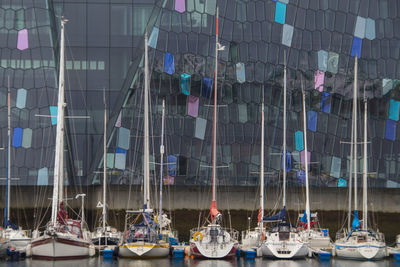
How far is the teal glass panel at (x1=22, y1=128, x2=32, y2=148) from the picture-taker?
70562 millimetres

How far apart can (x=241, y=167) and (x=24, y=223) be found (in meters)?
16.1

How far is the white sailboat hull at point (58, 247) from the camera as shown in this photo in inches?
2036

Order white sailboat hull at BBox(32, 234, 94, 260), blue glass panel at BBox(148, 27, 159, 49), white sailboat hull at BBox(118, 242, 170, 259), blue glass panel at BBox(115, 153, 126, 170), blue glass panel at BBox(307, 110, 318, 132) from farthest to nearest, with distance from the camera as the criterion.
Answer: blue glass panel at BBox(307, 110, 318, 132) → blue glass panel at BBox(148, 27, 159, 49) → blue glass panel at BBox(115, 153, 126, 170) → white sailboat hull at BBox(118, 242, 170, 259) → white sailboat hull at BBox(32, 234, 94, 260)

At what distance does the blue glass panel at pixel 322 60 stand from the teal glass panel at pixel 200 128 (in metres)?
9.75

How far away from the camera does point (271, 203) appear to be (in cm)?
6981

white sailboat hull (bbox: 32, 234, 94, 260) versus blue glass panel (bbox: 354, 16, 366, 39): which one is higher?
blue glass panel (bbox: 354, 16, 366, 39)

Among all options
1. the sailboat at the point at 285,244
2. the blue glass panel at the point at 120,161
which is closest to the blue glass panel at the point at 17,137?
the blue glass panel at the point at 120,161

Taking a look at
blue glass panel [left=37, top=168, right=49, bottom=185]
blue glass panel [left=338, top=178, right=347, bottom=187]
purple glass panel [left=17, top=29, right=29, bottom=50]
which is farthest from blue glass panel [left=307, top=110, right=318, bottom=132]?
purple glass panel [left=17, top=29, right=29, bottom=50]

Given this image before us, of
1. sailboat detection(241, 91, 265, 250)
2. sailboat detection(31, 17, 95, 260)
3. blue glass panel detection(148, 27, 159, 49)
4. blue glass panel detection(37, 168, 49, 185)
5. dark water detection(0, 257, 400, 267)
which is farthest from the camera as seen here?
blue glass panel detection(148, 27, 159, 49)

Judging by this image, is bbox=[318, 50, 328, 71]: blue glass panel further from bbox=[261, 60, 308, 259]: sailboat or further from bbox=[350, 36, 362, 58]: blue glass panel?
bbox=[261, 60, 308, 259]: sailboat

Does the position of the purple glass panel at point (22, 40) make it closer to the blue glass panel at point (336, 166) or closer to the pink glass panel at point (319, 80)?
the pink glass panel at point (319, 80)

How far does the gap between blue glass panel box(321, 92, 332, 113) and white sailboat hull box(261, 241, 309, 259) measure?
19.9 meters

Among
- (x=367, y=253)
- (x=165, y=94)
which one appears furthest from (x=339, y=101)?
(x=367, y=253)

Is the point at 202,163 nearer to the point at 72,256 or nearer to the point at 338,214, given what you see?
the point at 338,214
